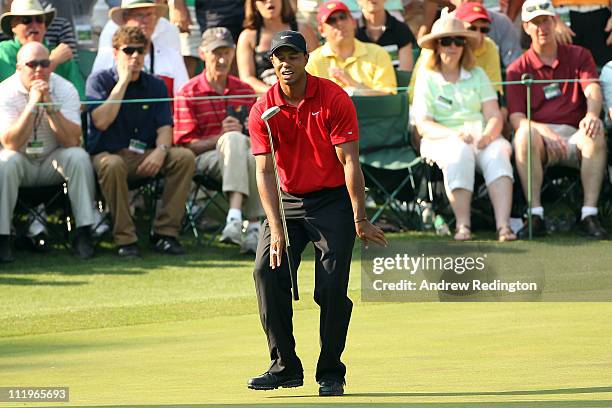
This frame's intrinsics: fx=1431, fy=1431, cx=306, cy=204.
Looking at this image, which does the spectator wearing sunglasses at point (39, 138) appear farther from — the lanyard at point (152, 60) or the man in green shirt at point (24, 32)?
the lanyard at point (152, 60)

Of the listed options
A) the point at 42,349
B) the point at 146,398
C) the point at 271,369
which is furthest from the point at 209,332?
the point at 146,398

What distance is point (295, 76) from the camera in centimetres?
651

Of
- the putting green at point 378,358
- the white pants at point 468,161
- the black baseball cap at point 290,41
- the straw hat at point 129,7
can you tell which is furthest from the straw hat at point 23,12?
the black baseball cap at point 290,41

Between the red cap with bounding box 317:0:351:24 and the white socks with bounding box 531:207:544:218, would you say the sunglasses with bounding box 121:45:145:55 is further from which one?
the white socks with bounding box 531:207:544:218

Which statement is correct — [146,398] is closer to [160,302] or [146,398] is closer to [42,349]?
[42,349]

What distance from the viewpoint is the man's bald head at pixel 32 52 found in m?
11.4

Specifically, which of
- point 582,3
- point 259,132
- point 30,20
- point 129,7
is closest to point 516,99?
point 582,3

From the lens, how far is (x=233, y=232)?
11.8 metres

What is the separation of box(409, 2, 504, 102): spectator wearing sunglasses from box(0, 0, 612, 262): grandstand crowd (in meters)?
0.01

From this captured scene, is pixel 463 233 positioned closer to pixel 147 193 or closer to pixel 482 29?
pixel 482 29

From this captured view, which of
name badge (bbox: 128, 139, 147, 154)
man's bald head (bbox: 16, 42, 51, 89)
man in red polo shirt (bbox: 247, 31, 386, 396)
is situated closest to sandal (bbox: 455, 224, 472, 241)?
name badge (bbox: 128, 139, 147, 154)

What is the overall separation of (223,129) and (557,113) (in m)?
2.88

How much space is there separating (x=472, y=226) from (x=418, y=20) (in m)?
2.84

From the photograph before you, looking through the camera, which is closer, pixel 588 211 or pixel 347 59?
pixel 588 211
